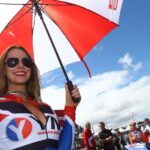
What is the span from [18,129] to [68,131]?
401mm

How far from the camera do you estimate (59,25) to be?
Answer: 185 inches

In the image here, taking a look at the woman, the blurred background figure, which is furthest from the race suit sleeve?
the blurred background figure

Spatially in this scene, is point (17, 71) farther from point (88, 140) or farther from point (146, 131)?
point (146, 131)

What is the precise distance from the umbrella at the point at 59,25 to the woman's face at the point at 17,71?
39.9 inches

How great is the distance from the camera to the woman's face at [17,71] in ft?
10.5

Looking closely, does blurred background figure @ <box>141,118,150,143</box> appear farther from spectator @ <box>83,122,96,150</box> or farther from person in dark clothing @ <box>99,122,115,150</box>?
spectator @ <box>83,122,96,150</box>

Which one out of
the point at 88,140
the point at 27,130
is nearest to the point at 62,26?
the point at 27,130

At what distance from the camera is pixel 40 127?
2.94 meters

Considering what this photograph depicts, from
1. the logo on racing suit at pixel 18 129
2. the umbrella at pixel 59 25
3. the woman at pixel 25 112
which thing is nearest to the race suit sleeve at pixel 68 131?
the woman at pixel 25 112

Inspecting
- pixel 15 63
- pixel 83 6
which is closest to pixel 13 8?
pixel 83 6

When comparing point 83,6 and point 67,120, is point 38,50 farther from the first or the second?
point 67,120

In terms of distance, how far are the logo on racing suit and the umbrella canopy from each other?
59.8 inches

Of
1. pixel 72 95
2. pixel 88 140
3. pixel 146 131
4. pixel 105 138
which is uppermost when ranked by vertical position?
pixel 146 131

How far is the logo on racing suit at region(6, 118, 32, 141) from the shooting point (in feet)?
9.32
